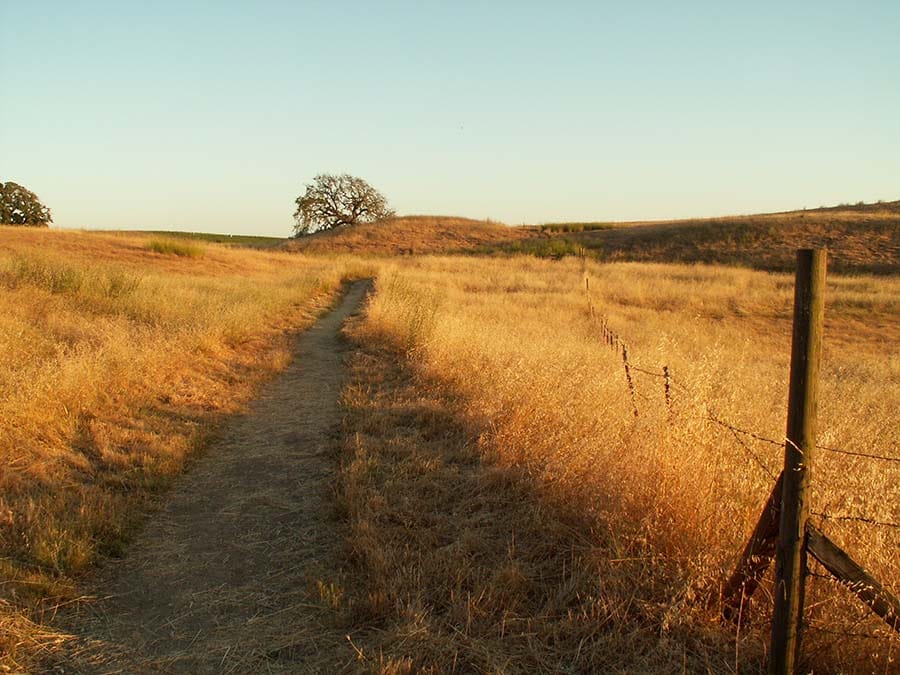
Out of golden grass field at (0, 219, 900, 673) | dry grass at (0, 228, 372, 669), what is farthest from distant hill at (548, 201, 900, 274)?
dry grass at (0, 228, 372, 669)

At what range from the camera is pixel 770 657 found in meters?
2.56

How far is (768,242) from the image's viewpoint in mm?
38156

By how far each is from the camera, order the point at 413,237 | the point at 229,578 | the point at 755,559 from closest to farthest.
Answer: the point at 755,559
the point at 229,578
the point at 413,237

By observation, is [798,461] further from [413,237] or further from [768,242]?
[413,237]

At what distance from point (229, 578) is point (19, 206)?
188ft

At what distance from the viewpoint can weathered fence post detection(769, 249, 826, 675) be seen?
8.11 ft

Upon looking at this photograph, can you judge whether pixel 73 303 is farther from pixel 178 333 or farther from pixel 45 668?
pixel 45 668

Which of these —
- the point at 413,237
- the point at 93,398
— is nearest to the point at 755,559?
the point at 93,398

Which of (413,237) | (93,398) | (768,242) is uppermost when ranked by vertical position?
(413,237)

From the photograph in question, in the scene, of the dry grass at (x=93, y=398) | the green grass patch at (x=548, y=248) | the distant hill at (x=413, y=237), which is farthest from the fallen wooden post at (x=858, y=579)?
the distant hill at (x=413, y=237)

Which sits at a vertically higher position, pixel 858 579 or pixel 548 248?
pixel 548 248

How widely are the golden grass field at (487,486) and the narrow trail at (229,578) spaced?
0.18 m

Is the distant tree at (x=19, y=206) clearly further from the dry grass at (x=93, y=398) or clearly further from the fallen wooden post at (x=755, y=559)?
the fallen wooden post at (x=755, y=559)

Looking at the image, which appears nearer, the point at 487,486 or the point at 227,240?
the point at 487,486
